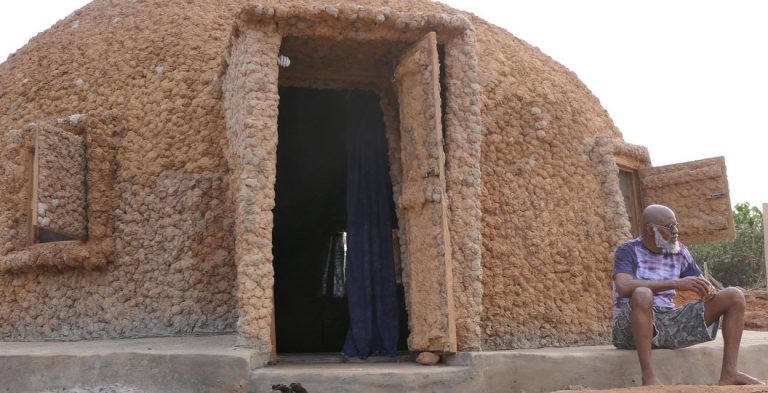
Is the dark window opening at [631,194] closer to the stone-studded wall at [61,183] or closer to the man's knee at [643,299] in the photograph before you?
the man's knee at [643,299]

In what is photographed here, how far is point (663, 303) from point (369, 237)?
237cm

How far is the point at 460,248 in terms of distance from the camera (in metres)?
5.02

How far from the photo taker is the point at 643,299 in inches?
170

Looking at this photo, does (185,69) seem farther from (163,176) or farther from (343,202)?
(343,202)

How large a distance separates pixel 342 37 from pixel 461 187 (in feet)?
4.39

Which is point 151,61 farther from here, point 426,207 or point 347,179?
point 426,207

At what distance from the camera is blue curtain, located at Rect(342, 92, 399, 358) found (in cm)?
579

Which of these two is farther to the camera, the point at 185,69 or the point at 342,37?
the point at 185,69

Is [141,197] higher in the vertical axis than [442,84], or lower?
lower

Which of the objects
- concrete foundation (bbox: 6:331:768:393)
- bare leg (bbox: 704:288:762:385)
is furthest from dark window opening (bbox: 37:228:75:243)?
bare leg (bbox: 704:288:762:385)

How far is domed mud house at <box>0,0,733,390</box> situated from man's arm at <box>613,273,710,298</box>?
3.25 feet

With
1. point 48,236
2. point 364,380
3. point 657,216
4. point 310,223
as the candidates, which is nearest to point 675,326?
point 657,216

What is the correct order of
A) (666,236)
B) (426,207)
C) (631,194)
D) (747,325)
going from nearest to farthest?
1. (666,236)
2. (426,207)
3. (631,194)
4. (747,325)

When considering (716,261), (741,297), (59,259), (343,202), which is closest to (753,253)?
(716,261)
